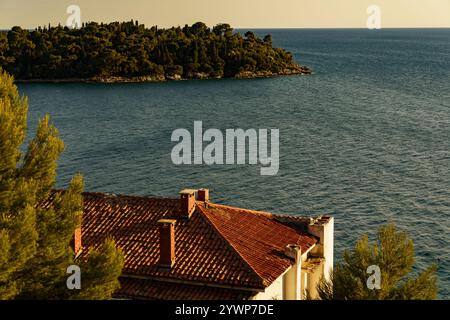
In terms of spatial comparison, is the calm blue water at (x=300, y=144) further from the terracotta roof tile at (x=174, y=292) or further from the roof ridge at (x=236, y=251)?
the terracotta roof tile at (x=174, y=292)

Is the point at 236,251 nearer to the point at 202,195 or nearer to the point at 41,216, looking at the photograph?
the point at 202,195

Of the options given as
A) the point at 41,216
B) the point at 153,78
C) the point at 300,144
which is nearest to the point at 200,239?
the point at 41,216

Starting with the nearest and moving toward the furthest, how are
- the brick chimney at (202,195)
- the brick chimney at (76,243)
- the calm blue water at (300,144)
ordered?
1. the brick chimney at (76,243)
2. the brick chimney at (202,195)
3. the calm blue water at (300,144)

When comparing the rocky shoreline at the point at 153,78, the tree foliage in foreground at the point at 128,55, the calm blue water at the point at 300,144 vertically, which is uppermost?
the tree foliage in foreground at the point at 128,55

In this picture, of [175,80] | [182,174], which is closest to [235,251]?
[182,174]

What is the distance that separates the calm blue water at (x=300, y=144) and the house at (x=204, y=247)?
14.1 metres

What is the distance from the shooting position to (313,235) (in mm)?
29938

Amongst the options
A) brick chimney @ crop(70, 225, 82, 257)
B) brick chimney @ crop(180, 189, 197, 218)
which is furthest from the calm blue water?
brick chimney @ crop(70, 225, 82, 257)

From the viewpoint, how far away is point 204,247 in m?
26.5

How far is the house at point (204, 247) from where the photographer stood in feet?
81.6

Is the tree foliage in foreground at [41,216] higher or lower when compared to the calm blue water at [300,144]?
higher

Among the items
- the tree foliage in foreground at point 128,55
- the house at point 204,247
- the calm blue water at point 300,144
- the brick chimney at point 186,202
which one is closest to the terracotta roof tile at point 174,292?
the house at point 204,247

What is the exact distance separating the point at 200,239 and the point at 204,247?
1.79ft

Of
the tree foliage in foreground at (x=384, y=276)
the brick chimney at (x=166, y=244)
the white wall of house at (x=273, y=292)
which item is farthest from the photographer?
the brick chimney at (x=166, y=244)
